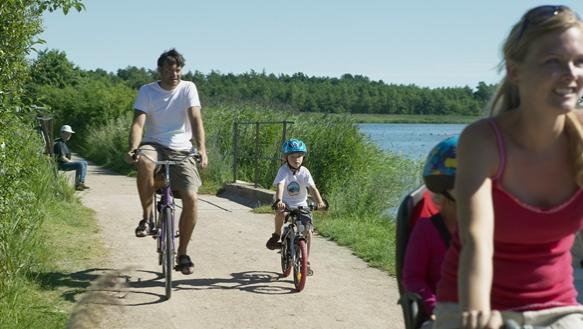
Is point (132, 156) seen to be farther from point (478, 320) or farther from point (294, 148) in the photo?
point (478, 320)

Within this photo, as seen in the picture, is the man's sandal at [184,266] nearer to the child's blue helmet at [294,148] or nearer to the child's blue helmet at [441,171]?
the child's blue helmet at [294,148]

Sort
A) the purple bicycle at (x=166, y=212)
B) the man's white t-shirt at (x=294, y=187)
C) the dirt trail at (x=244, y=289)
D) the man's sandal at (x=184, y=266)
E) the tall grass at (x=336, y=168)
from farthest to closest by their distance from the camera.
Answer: the tall grass at (x=336, y=168), the man's white t-shirt at (x=294, y=187), the man's sandal at (x=184, y=266), the purple bicycle at (x=166, y=212), the dirt trail at (x=244, y=289)

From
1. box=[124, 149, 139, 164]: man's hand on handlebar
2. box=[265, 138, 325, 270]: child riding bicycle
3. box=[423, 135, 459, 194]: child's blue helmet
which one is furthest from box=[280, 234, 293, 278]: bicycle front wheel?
box=[423, 135, 459, 194]: child's blue helmet

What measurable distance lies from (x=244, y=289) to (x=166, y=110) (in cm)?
172

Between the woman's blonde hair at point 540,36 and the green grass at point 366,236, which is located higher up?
the woman's blonde hair at point 540,36

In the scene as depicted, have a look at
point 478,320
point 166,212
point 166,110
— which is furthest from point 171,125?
point 478,320

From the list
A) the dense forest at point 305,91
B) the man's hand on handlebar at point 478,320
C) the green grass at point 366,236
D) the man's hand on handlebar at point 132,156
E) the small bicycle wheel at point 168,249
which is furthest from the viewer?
the dense forest at point 305,91

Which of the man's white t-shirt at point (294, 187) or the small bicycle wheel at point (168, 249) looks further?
the man's white t-shirt at point (294, 187)

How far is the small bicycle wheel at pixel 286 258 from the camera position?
8.86m

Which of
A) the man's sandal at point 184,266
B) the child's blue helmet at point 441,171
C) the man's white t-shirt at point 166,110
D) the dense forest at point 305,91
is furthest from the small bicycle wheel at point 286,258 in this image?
the dense forest at point 305,91

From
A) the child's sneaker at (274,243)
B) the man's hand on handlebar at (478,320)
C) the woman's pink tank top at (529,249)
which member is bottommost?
the child's sneaker at (274,243)

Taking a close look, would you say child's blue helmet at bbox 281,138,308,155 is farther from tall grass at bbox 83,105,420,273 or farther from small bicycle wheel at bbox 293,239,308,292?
tall grass at bbox 83,105,420,273

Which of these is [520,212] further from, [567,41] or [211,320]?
[211,320]

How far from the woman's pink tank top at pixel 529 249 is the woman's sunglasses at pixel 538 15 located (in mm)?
268
